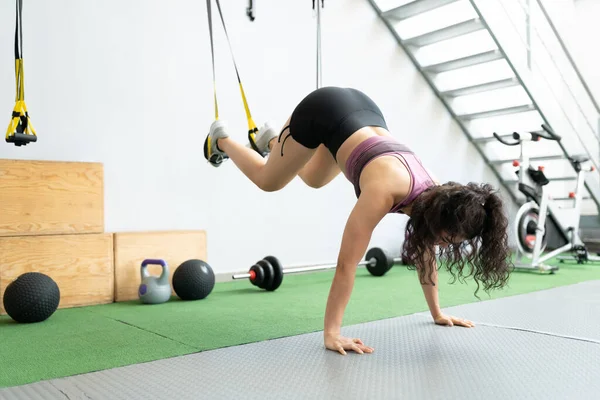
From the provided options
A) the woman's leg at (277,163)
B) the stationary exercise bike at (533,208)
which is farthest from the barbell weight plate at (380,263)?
the woman's leg at (277,163)

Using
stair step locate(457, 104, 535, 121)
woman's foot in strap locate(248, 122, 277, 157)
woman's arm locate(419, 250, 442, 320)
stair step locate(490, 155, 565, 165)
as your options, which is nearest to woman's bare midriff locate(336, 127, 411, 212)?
woman's arm locate(419, 250, 442, 320)

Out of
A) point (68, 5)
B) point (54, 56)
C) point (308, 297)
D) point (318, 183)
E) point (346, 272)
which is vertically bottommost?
point (308, 297)

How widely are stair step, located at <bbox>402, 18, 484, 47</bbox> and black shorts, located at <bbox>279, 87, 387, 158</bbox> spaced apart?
259cm

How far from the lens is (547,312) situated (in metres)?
2.50

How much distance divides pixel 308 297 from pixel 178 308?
73 cm

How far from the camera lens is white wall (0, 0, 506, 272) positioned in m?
3.02

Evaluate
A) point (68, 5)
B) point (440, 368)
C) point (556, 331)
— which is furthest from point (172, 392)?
point (68, 5)

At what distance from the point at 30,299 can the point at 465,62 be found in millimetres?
3884

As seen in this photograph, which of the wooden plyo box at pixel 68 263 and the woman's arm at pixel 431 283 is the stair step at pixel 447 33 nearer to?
the woman's arm at pixel 431 283

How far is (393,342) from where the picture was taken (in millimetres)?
1931

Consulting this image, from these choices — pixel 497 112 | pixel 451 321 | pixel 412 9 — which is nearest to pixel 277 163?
pixel 451 321

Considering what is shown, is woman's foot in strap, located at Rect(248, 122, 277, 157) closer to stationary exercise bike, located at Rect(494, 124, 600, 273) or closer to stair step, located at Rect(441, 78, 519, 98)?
stationary exercise bike, located at Rect(494, 124, 600, 273)

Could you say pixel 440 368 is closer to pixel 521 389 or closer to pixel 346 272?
pixel 521 389

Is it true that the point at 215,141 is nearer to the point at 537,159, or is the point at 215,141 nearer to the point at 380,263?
the point at 380,263
